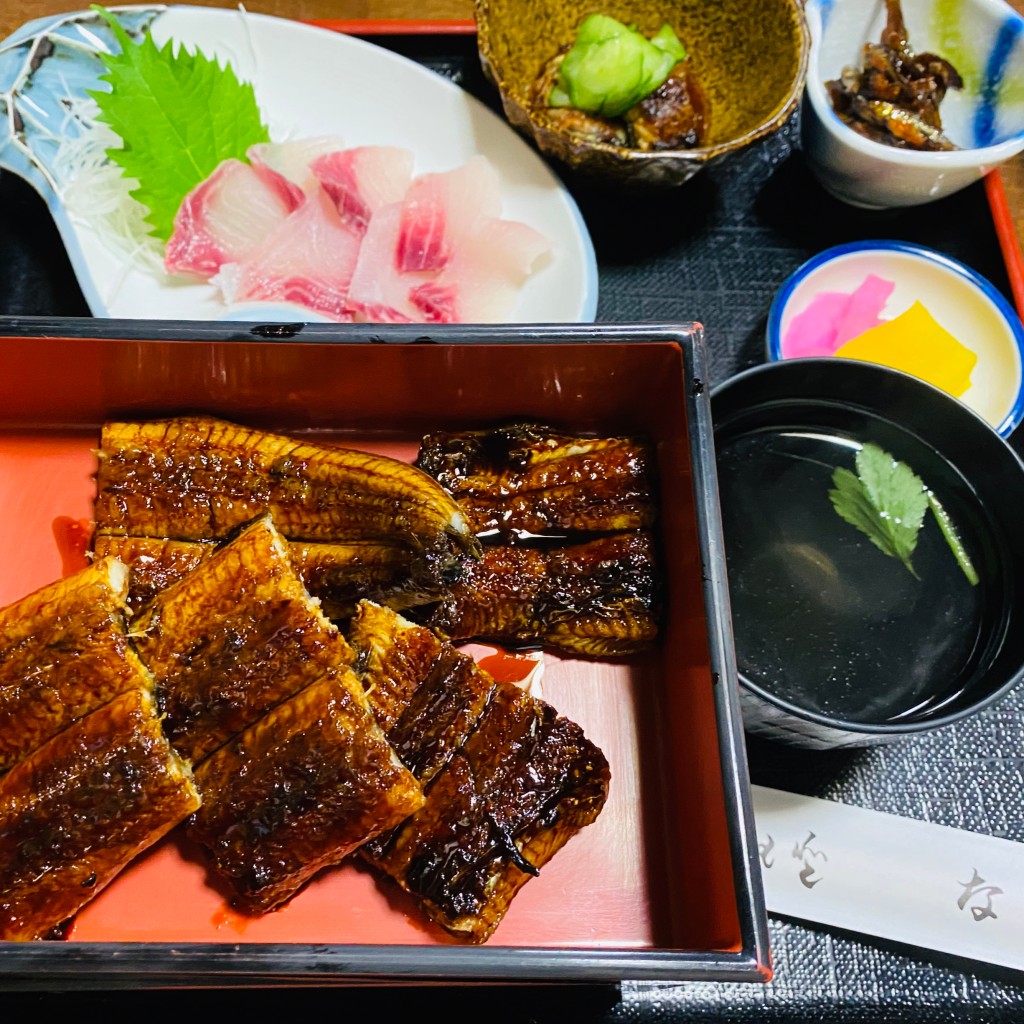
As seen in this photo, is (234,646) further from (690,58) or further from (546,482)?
(690,58)

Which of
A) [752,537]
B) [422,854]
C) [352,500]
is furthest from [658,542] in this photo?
[422,854]

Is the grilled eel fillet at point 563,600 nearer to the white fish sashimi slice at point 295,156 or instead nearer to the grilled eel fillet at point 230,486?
the grilled eel fillet at point 230,486

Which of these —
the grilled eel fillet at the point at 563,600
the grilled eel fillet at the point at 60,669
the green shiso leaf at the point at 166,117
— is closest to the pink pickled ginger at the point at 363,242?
the green shiso leaf at the point at 166,117

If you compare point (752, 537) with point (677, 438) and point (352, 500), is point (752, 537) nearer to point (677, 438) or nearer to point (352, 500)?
point (677, 438)

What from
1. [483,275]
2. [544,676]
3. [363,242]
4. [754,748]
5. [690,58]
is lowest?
[754,748]

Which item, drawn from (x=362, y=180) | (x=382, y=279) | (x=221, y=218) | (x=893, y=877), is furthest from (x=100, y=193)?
(x=893, y=877)

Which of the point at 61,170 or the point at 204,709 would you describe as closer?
the point at 204,709
